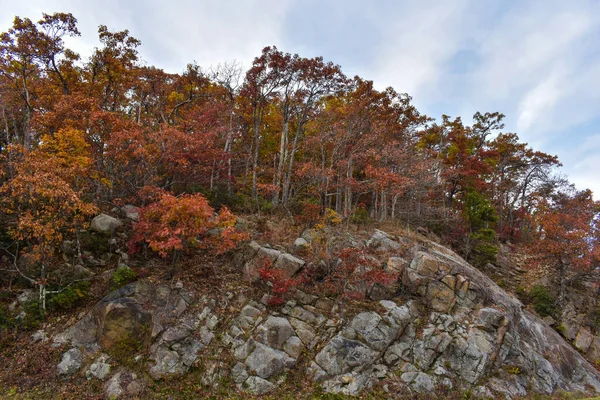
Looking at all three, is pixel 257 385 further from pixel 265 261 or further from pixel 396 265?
pixel 396 265

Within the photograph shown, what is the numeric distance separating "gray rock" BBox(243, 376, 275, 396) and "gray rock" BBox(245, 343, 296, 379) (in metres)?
0.16

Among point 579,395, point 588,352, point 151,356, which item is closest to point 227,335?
point 151,356

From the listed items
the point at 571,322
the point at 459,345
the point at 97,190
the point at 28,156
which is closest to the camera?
the point at 28,156

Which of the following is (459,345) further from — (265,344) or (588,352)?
(588,352)

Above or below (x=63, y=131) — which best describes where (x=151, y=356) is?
below

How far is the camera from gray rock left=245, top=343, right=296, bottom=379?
9.05 meters

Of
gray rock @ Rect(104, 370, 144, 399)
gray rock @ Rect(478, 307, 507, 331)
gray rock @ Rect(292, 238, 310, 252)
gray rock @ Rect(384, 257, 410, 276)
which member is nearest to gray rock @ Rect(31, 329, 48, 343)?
gray rock @ Rect(104, 370, 144, 399)

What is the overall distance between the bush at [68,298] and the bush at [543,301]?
2163 centimetres

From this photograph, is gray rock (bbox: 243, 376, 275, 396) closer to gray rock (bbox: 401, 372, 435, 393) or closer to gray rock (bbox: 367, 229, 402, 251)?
A: gray rock (bbox: 401, 372, 435, 393)

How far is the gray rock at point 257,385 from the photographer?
8.62 metres

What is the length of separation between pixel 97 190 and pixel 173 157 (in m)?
3.90

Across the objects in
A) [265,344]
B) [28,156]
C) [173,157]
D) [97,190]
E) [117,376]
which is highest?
[173,157]

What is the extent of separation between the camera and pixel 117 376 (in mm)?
8633

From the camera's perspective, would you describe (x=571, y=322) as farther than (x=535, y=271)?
No
